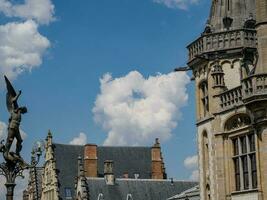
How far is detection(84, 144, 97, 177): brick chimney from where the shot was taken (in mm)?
68812

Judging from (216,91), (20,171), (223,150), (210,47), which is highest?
(210,47)

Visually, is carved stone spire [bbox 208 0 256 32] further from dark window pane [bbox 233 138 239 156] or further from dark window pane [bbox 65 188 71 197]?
dark window pane [bbox 65 188 71 197]

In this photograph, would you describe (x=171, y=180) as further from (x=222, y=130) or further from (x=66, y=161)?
(x=222, y=130)

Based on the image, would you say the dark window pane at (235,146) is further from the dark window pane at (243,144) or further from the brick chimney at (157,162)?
the brick chimney at (157,162)

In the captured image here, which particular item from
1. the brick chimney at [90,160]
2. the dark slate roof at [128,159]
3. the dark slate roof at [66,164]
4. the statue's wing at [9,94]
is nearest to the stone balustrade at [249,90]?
the statue's wing at [9,94]

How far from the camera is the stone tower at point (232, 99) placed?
97.2ft

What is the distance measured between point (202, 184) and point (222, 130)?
4.18 meters

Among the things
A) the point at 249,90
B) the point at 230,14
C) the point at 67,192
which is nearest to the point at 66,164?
the point at 67,192

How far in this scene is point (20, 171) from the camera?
15.6 metres

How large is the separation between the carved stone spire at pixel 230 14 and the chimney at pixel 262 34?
4481 mm

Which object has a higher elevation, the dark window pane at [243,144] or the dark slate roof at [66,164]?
the dark slate roof at [66,164]

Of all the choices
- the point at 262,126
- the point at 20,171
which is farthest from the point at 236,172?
the point at 20,171

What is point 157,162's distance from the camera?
74562mm

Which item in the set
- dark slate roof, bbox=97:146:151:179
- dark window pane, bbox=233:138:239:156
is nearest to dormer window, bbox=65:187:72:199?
dark slate roof, bbox=97:146:151:179
